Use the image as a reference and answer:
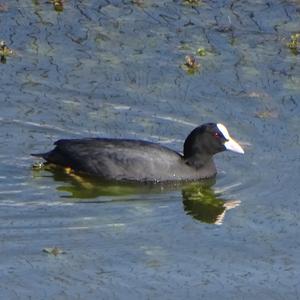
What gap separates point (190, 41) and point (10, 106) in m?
2.73

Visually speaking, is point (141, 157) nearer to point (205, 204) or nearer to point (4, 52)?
point (205, 204)

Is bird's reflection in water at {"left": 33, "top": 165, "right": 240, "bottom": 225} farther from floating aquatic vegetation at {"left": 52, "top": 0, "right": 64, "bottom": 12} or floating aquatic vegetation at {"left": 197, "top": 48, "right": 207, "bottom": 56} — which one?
floating aquatic vegetation at {"left": 52, "top": 0, "right": 64, "bottom": 12}

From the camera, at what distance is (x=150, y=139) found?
12875 millimetres

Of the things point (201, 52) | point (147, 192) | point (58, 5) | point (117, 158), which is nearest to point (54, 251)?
point (147, 192)

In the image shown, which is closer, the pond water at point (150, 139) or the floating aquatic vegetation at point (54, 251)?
the pond water at point (150, 139)

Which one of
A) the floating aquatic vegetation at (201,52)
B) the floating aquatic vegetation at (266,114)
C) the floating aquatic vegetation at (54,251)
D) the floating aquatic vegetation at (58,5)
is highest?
the floating aquatic vegetation at (58,5)

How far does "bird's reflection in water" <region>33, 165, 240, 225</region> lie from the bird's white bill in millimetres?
323

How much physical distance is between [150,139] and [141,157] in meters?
0.54

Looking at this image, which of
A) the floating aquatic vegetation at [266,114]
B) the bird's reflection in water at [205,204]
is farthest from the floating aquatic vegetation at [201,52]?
the bird's reflection in water at [205,204]

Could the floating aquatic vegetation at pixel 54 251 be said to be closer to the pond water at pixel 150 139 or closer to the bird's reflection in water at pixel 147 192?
the pond water at pixel 150 139

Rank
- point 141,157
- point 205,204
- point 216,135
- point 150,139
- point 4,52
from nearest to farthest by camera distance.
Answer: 1. point 205,204
2. point 141,157
3. point 216,135
4. point 150,139
5. point 4,52

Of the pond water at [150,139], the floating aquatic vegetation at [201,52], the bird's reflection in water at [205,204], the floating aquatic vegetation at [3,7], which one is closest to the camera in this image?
the pond water at [150,139]

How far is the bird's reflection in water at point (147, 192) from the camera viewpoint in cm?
1169

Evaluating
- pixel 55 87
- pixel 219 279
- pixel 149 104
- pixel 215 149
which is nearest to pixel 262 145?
pixel 215 149
